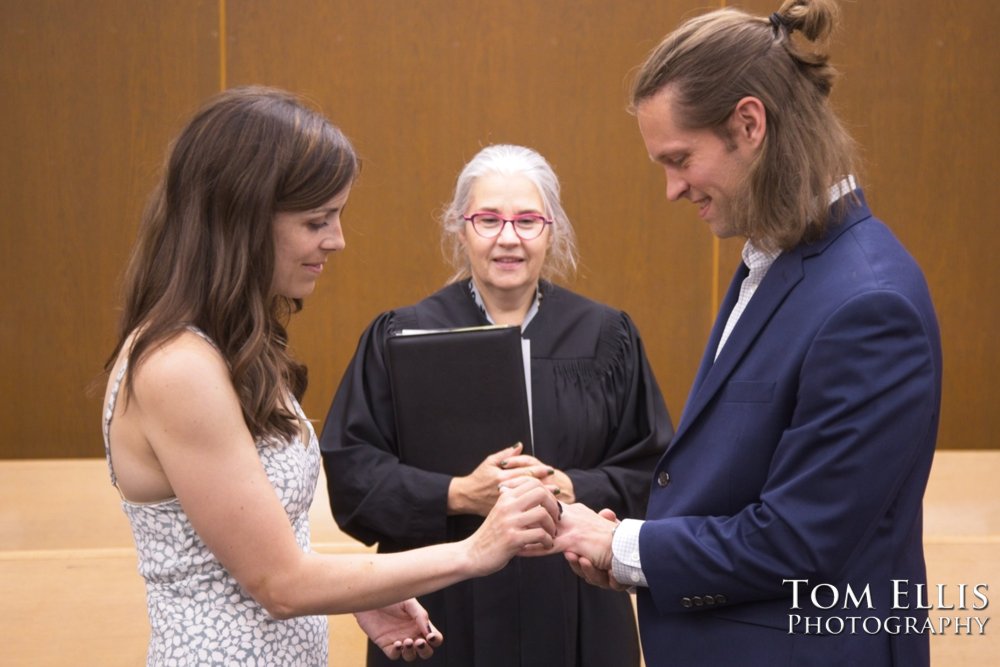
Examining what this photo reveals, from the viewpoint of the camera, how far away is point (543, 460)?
2693 mm

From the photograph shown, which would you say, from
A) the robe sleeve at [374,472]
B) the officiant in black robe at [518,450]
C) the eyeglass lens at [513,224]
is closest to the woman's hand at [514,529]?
the officiant in black robe at [518,450]

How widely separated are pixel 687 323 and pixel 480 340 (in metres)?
2.62

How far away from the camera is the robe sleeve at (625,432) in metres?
2.65

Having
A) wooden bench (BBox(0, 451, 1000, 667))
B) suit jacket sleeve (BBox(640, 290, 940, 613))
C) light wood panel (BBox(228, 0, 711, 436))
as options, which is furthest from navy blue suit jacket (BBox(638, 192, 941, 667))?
light wood panel (BBox(228, 0, 711, 436))

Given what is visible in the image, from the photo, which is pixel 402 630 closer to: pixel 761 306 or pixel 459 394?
pixel 459 394

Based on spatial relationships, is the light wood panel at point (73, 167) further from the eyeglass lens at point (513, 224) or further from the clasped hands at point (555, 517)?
the clasped hands at point (555, 517)

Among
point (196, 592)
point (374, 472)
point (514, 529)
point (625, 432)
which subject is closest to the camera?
point (196, 592)

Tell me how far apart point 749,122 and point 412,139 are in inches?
121

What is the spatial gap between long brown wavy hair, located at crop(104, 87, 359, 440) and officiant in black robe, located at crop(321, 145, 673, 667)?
85 centimetres

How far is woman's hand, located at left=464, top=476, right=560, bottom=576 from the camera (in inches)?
75.1

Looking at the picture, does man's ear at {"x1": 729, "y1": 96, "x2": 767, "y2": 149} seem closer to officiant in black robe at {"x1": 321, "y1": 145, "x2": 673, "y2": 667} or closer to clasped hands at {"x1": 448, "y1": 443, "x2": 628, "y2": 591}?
clasped hands at {"x1": 448, "y1": 443, "x2": 628, "y2": 591}

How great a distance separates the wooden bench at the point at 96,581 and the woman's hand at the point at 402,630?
3.60 feet

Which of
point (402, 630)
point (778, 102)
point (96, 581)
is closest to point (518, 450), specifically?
point (402, 630)

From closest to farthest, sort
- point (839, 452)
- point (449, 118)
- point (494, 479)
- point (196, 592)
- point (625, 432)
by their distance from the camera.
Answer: point (839, 452) → point (196, 592) → point (494, 479) → point (625, 432) → point (449, 118)
